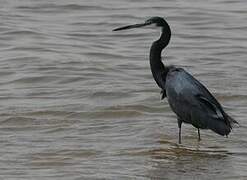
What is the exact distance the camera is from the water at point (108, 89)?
8883 mm

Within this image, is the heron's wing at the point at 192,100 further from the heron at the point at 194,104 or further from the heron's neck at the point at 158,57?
the heron's neck at the point at 158,57

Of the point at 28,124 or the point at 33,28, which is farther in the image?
the point at 33,28

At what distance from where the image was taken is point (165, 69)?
10453mm

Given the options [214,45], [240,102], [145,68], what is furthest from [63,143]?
[214,45]

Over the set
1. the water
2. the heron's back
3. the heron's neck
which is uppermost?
the heron's neck

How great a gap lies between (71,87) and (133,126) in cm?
239

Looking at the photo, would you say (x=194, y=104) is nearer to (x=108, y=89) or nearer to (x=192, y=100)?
(x=192, y=100)

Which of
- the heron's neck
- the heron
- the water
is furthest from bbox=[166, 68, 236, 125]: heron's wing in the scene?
the heron's neck

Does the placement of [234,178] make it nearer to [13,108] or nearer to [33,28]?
[13,108]

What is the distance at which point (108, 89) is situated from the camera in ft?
41.2

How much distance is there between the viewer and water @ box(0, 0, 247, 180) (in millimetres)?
8883

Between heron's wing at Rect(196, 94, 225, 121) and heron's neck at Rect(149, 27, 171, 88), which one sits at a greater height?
heron's neck at Rect(149, 27, 171, 88)

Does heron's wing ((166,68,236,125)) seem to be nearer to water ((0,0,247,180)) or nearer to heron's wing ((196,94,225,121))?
heron's wing ((196,94,225,121))

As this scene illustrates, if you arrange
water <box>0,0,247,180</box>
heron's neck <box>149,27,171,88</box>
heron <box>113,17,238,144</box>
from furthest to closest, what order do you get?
heron's neck <box>149,27,171,88</box> → heron <box>113,17,238,144</box> → water <box>0,0,247,180</box>
